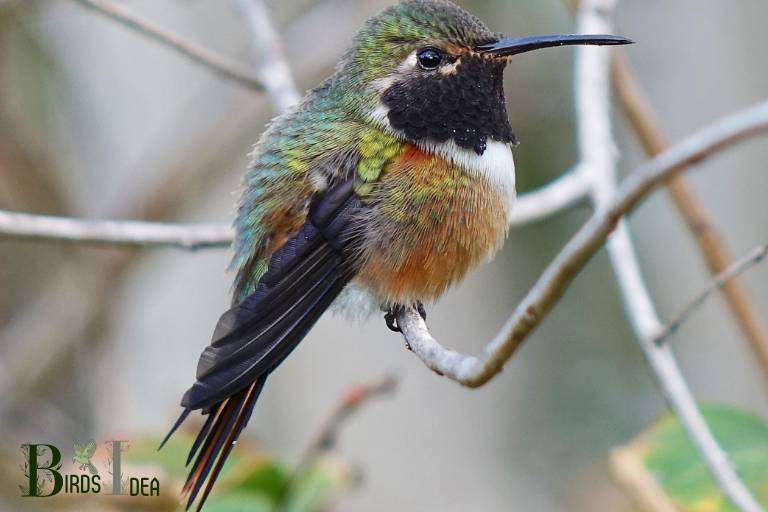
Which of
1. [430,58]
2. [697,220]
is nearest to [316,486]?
[430,58]

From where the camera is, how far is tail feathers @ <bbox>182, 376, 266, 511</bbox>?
8.41 ft

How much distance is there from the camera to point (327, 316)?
18.2 ft

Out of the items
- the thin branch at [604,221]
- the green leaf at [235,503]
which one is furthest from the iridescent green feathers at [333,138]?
the thin branch at [604,221]

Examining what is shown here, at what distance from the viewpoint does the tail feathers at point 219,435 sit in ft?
8.41

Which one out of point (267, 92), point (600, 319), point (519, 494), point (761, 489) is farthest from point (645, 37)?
point (761, 489)

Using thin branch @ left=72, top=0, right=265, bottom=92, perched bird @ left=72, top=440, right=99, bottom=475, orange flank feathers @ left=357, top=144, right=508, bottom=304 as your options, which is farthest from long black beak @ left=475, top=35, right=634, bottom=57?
perched bird @ left=72, top=440, right=99, bottom=475

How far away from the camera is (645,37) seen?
267 inches

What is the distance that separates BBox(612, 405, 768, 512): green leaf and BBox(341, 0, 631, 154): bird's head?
3.54 ft

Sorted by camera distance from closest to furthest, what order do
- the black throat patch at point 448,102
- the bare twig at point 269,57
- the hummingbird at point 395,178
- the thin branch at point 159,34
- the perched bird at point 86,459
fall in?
the hummingbird at point 395,178, the black throat patch at point 448,102, the perched bird at point 86,459, the thin branch at point 159,34, the bare twig at point 269,57

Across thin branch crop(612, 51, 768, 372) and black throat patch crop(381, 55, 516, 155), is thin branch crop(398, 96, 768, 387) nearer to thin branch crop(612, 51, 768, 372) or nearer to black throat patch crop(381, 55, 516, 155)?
black throat patch crop(381, 55, 516, 155)

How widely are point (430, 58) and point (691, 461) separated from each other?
151 centimetres

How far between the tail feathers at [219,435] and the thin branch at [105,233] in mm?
692

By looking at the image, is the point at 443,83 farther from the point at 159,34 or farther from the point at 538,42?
the point at 159,34

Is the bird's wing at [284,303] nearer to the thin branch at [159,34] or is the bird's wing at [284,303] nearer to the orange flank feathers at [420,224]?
the orange flank feathers at [420,224]
